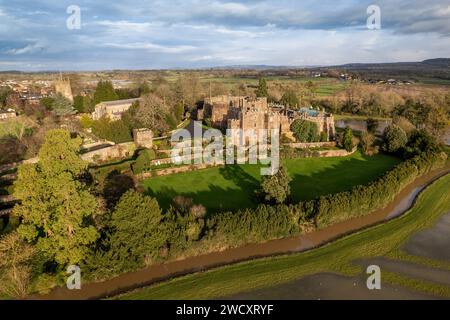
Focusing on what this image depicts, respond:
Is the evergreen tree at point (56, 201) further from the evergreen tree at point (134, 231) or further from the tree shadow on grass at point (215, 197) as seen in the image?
the tree shadow on grass at point (215, 197)

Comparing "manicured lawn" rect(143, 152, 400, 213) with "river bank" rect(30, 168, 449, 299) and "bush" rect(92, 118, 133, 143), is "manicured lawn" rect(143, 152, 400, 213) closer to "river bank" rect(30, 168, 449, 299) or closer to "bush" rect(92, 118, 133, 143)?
"river bank" rect(30, 168, 449, 299)

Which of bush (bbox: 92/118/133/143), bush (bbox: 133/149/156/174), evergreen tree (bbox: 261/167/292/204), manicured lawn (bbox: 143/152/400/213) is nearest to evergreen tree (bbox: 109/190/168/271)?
manicured lawn (bbox: 143/152/400/213)

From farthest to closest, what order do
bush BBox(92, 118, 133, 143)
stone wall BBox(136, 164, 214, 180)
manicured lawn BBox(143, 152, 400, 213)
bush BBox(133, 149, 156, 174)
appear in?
bush BBox(92, 118, 133, 143) → stone wall BBox(136, 164, 214, 180) → bush BBox(133, 149, 156, 174) → manicured lawn BBox(143, 152, 400, 213)

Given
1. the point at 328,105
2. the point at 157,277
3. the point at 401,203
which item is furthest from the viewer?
the point at 328,105

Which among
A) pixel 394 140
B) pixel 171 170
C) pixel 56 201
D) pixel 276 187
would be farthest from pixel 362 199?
pixel 56 201
